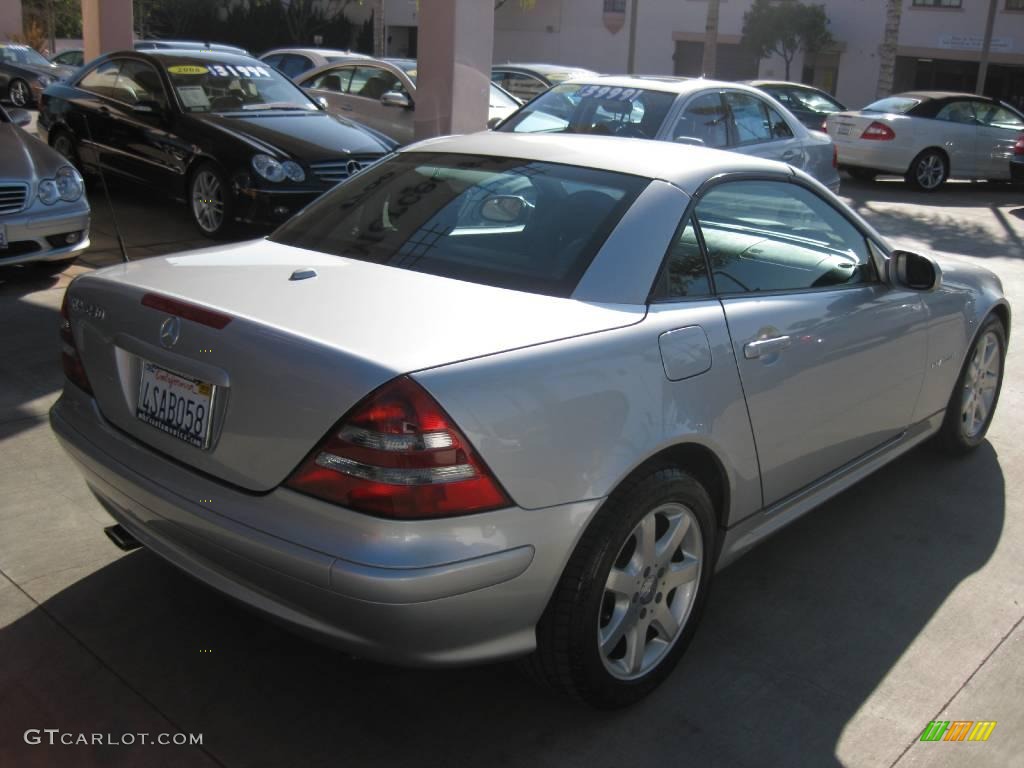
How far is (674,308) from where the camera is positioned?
305 cm

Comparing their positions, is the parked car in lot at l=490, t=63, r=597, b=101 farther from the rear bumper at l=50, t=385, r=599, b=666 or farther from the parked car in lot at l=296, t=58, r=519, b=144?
the rear bumper at l=50, t=385, r=599, b=666

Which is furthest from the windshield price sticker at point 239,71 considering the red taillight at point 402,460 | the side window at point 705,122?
the red taillight at point 402,460

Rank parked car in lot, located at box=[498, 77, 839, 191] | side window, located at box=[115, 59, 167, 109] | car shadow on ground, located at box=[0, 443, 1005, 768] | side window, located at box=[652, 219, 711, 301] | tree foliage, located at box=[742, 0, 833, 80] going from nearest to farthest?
car shadow on ground, located at box=[0, 443, 1005, 768], side window, located at box=[652, 219, 711, 301], parked car in lot, located at box=[498, 77, 839, 191], side window, located at box=[115, 59, 167, 109], tree foliage, located at box=[742, 0, 833, 80]

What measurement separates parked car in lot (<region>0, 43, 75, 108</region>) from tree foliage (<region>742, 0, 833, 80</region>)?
85.6ft

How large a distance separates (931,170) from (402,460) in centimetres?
1507

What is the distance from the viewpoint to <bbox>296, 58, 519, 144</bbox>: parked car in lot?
1237 centimetres

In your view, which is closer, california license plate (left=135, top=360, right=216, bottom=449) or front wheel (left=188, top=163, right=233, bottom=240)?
california license plate (left=135, top=360, right=216, bottom=449)

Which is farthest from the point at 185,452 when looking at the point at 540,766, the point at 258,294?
the point at 540,766

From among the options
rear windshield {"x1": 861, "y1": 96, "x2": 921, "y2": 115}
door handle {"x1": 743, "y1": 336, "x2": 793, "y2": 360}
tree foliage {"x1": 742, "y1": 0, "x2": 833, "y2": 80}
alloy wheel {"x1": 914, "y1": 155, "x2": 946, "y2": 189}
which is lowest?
alloy wheel {"x1": 914, "y1": 155, "x2": 946, "y2": 189}

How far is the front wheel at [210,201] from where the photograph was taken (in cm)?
856

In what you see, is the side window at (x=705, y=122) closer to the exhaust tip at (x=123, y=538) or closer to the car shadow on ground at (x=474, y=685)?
the car shadow on ground at (x=474, y=685)

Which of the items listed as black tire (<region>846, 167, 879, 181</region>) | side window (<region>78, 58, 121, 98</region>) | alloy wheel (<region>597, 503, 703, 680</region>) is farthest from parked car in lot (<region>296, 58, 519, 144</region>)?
alloy wheel (<region>597, 503, 703, 680</region>)

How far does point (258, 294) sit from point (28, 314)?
4297 mm

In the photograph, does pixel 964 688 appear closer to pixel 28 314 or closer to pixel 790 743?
pixel 790 743
